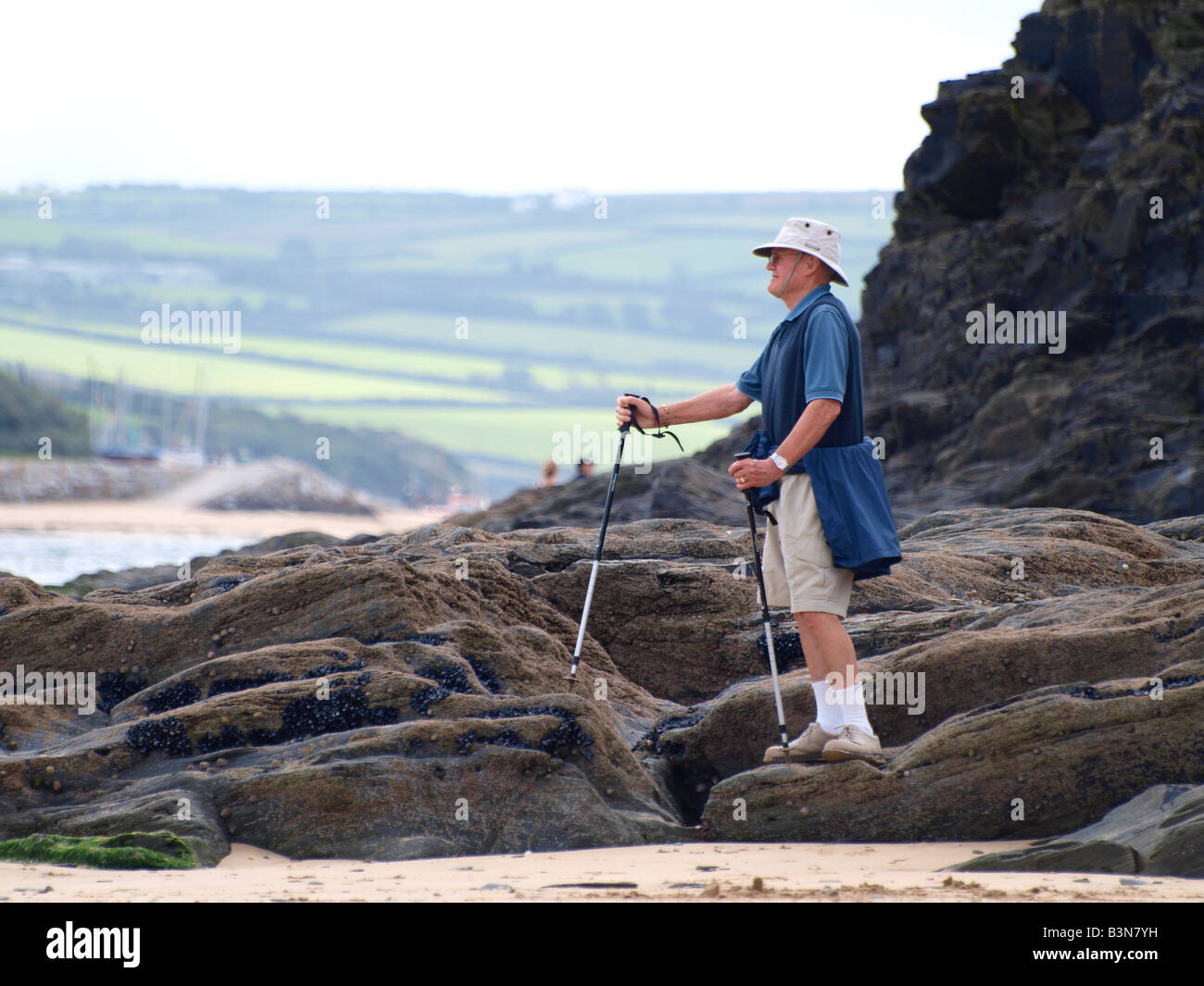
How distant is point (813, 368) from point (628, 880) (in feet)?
8.45

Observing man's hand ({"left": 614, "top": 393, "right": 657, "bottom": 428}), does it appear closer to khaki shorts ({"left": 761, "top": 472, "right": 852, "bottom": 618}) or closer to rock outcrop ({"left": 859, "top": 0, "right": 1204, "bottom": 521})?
khaki shorts ({"left": 761, "top": 472, "right": 852, "bottom": 618})

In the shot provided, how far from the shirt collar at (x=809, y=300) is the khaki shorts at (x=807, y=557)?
2.59 ft

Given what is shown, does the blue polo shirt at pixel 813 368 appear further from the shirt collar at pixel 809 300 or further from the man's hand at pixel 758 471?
the man's hand at pixel 758 471

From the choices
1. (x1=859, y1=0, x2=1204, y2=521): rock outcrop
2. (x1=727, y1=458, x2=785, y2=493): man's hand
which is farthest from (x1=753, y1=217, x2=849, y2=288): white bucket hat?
(x1=859, y1=0, x2=1204, y2=521): rock outcrop

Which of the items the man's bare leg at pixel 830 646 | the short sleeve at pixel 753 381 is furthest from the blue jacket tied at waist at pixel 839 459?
the man's bare leg at pixel 830 646

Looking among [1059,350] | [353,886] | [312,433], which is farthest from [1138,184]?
[312,433]

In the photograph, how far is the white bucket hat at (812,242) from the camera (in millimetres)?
6793

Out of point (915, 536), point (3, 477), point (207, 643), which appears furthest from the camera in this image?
point (3, 477)

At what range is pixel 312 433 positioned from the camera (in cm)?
15300

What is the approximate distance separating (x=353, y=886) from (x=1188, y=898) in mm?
3019

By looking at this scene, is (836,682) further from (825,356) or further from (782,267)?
(782,267)

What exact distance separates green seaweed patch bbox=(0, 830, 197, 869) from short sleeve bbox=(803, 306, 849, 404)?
3.51m

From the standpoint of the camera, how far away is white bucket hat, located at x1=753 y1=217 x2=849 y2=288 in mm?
6793
